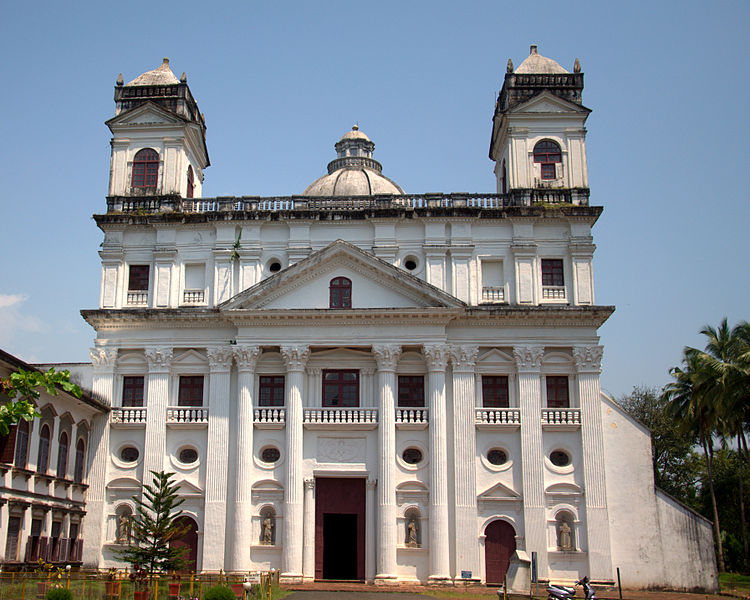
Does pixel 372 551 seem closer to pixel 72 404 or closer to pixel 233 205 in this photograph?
pixel 72 404

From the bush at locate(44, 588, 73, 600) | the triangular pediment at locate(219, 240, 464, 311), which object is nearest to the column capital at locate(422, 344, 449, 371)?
the triangular pediment at locate(219, 240, 464, 311)

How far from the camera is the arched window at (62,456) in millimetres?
32741

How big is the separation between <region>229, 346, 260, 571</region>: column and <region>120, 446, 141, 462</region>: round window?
4867mm

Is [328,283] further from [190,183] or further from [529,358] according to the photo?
[190,183]

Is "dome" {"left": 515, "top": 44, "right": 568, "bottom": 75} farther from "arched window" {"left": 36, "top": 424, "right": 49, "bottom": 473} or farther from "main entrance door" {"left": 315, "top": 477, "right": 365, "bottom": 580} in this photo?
"arched window" {"left": 36, "top": 424, "right": 49, "bottom": 473}

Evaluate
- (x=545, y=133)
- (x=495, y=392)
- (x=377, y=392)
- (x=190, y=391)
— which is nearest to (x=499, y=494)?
(x=495, y=392)

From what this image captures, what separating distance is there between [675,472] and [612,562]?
30212 millimetres

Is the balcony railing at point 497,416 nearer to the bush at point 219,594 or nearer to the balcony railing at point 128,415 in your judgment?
the balcony railing at point 128,415

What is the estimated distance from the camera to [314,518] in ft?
114

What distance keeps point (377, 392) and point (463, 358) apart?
13.0ft

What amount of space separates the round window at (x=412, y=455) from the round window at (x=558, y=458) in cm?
557

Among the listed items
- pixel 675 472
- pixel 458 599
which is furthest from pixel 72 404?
pixel 675 472

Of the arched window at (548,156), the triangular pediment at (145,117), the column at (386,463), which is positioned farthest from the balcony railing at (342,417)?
the triangular pediment at (145,117)

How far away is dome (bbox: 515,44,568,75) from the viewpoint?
134ft
